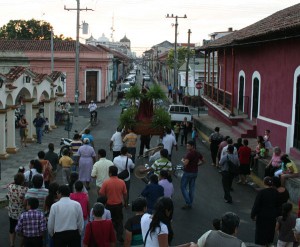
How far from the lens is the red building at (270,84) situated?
56.2 feet

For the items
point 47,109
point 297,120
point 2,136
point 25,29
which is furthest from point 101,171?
point 25,29

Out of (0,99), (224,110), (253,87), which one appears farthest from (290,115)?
(0,99)

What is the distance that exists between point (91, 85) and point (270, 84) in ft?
93.2

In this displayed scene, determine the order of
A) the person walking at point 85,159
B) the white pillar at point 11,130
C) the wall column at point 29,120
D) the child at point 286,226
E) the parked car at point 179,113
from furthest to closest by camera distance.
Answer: the parked car at point 179,113 → the wall column at point 29,120 → the white pillar at point 11,130 → the person walking at point 85,159 → the child at point 286,226

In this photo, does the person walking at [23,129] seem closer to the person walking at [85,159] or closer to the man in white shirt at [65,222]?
the person walking at [85,159]

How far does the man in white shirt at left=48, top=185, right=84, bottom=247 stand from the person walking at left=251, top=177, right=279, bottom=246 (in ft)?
10.3

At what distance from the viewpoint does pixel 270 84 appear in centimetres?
2039

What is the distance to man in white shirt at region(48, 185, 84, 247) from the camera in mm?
7758

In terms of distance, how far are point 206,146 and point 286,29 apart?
9485 mm

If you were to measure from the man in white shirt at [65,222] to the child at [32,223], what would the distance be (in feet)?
0.90

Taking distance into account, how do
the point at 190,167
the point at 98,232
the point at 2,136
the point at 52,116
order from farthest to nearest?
the point at 52,116, the point at 2,136, the point at 190,167, the point at 98,232

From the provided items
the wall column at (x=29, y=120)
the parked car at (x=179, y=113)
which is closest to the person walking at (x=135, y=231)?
the wall column at (x=29, y=120)

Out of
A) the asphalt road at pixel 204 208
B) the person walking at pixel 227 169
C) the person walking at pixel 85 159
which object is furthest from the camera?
the person walking at pixel 227 169

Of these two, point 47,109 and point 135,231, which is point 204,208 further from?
point 47,109
